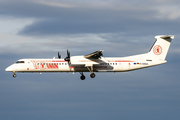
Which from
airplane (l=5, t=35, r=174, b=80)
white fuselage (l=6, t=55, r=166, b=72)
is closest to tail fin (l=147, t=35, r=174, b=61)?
airplane (l=5, t=35, r=174, b=80)

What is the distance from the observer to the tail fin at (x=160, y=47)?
4244cm

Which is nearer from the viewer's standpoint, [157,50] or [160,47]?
A: [157,50]

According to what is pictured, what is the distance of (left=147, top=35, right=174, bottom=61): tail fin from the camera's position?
1671 inches

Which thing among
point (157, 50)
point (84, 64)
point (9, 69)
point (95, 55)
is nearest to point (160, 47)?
point (157, 50)

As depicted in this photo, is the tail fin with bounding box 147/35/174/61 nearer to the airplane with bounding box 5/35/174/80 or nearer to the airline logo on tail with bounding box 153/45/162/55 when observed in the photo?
the airline logo on tail with bounding box 153/45/162/55

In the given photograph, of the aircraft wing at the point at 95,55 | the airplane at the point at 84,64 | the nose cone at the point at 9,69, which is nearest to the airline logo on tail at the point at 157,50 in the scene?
the airplane at the point at 84,64

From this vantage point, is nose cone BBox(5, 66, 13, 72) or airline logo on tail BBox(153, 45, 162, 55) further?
airline logo on tail BBox(153, 45, 162, 55)

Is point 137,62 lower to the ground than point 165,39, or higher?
lower

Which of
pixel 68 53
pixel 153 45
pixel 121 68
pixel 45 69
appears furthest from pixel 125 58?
pixel 45 69

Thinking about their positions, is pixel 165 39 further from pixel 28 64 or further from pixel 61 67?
pixel 28 64

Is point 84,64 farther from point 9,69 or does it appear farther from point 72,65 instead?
point 9,69

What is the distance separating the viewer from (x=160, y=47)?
140 ft

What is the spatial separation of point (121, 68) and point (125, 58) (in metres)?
1.56

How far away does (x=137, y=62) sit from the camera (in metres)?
41.3
